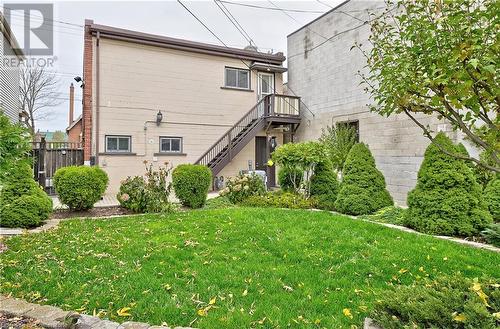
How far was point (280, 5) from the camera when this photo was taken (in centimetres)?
1116

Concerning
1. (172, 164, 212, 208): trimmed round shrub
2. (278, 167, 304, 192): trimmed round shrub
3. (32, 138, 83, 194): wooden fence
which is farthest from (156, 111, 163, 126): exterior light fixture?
(278, 167, 304, 192): trimmed round shrub

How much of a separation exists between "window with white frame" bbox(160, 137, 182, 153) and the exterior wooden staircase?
111cm

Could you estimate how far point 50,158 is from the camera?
420 inches

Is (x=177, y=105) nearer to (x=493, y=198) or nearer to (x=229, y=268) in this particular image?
(x=229, y=268)

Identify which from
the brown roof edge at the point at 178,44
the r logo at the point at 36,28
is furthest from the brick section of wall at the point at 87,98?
the r logo at the point at 36,28

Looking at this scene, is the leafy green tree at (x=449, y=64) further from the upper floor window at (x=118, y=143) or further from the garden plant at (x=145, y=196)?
the upper floor window at (x=118, y=143)

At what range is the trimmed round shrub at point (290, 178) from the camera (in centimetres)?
819

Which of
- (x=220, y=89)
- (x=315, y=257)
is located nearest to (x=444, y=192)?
(x=315, y=257)

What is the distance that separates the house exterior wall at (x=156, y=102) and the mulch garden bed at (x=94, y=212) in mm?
4026

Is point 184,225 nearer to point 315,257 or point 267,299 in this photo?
point 315,257

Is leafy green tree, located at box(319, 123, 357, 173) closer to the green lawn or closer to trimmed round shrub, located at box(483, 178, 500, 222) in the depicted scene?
trimmed round shrub, located at box(483, 178, 500, 222)

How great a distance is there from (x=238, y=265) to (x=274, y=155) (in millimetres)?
5048

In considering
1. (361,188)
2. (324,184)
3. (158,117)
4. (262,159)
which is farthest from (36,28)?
(361,188)

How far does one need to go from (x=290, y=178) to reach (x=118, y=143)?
6537 mm
